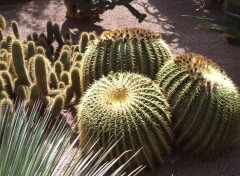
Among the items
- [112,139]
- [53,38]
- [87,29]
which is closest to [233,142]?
[112,139]

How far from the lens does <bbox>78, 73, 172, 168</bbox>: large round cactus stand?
10.3ft

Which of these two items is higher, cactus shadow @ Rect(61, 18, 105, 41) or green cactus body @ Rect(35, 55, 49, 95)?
green cactus body @ Rect(35, 55, 49, 95)

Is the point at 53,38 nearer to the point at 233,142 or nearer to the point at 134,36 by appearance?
the point at 134,36

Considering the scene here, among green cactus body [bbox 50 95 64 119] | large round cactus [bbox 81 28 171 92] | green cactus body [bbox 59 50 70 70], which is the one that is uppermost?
large round cactus [bbox 81 28 171 92]

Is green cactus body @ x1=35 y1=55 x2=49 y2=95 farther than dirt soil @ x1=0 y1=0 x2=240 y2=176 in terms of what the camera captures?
No

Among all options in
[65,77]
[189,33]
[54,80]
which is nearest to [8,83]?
[54,80]

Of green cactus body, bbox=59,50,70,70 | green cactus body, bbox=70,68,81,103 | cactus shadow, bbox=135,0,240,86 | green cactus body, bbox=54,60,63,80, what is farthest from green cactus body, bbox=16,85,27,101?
cactus shadow, bbox=135,0,240,86

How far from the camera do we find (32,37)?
5633 mm

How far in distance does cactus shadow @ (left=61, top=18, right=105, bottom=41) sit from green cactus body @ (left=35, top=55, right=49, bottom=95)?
2498 millimetres

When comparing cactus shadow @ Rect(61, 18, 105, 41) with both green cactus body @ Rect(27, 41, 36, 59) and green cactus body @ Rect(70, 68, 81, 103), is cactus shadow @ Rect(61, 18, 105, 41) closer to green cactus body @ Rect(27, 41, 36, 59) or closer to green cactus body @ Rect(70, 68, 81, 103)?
green cactus body @ Rect(27, 41, 36, 59)

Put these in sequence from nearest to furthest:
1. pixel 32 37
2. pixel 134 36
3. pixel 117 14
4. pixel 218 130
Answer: pixel 218 130
pixel 134 36
pixel 32 37
pixel 117 14

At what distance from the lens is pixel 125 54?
3.69 m

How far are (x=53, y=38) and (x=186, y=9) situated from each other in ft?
9.36

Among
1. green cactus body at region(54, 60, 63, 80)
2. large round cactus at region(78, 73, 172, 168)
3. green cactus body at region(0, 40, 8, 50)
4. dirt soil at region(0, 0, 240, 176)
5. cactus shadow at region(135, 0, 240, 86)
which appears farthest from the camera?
dirt soil at region(0, 0, 240, 176)
